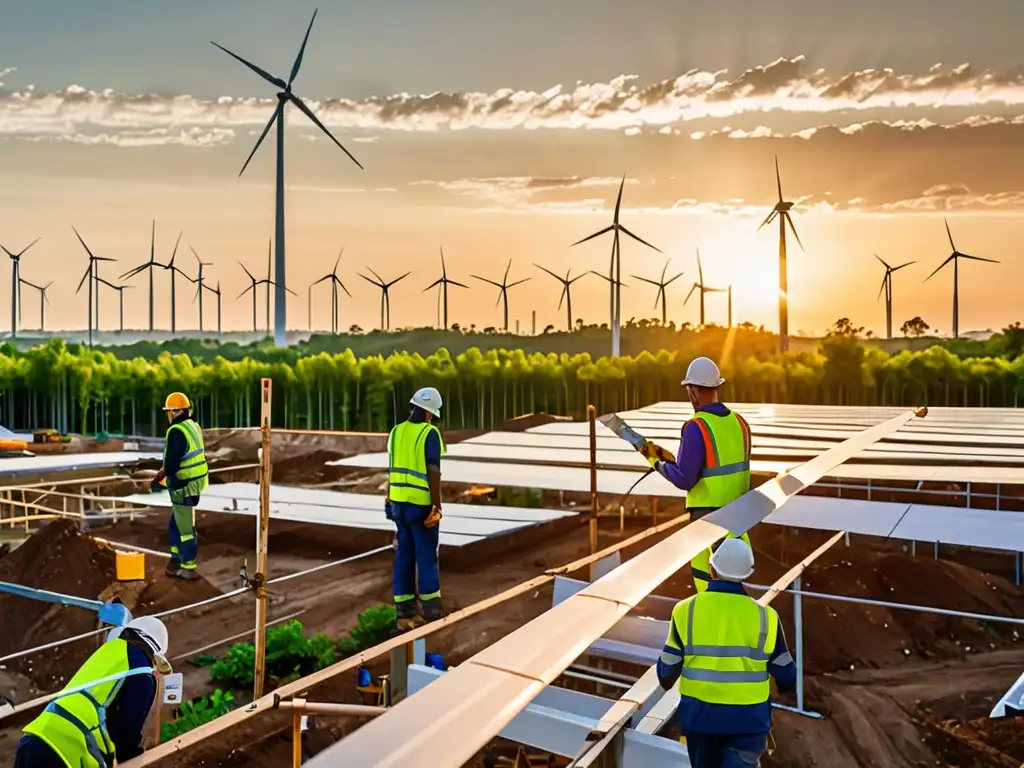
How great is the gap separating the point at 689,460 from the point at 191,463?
7.99 meters

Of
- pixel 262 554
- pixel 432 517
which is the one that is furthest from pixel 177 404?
pixel 262 554

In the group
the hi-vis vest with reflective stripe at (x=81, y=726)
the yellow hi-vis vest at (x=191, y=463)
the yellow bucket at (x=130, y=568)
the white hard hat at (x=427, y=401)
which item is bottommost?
the yellow bucket at (x=130, y=568)

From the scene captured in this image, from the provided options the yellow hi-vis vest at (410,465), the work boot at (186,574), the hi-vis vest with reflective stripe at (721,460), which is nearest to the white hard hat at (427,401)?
the yellow hi-vis vest at (410,465)

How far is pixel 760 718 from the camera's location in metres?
4.36

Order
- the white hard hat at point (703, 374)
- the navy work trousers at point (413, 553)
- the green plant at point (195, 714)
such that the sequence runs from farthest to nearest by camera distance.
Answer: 1. the navy work trousers at point (413, 553)
2. the green plant at point (195, 714)
3. the white hard hat at point (703, 374)

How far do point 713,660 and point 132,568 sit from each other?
10319 millimetres

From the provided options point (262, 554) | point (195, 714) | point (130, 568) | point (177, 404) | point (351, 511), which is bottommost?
point (195, 714)

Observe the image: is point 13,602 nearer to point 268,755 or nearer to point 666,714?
point 268,755

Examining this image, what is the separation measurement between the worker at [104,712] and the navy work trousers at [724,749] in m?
2.83

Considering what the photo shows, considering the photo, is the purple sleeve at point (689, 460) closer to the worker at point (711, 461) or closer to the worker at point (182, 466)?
the worker at point (711, 461)

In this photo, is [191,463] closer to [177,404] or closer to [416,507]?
[177,404]

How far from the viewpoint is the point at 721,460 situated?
598cm

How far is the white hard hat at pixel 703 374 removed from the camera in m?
6.25

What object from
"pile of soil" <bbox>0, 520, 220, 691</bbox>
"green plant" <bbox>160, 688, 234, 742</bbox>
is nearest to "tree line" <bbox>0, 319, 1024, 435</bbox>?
"pile of soil" <bbox>0, 520, 220, 691</bbox>
